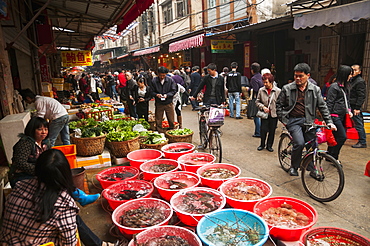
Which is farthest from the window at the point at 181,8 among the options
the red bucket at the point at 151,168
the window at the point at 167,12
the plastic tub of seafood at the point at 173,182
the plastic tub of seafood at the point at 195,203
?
the plastic tub of seafood at the point at 195,203

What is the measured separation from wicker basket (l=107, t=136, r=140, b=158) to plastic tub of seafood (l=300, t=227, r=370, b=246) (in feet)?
13.0

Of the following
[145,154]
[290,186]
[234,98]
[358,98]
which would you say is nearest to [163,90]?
[145,154]

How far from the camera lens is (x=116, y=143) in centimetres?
557

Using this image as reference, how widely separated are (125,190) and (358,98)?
606 cm

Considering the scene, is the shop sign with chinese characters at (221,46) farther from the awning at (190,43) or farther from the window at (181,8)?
the window at (181,8)

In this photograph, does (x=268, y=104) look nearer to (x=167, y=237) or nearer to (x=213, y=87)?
(x=213, y=87)

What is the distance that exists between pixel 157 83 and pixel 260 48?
31.1ft

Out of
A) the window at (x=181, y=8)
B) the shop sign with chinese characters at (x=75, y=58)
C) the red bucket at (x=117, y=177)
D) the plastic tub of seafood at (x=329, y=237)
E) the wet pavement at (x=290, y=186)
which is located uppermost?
the window at (x=181, y=8)

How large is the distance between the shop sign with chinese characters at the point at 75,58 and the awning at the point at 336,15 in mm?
11828

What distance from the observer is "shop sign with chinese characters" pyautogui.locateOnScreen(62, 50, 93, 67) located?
14227 millimetres

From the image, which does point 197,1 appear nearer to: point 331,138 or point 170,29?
point 170,29

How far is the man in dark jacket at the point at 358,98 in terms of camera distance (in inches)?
238

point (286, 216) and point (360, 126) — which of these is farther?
point (360, 126)

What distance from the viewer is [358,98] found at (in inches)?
242
